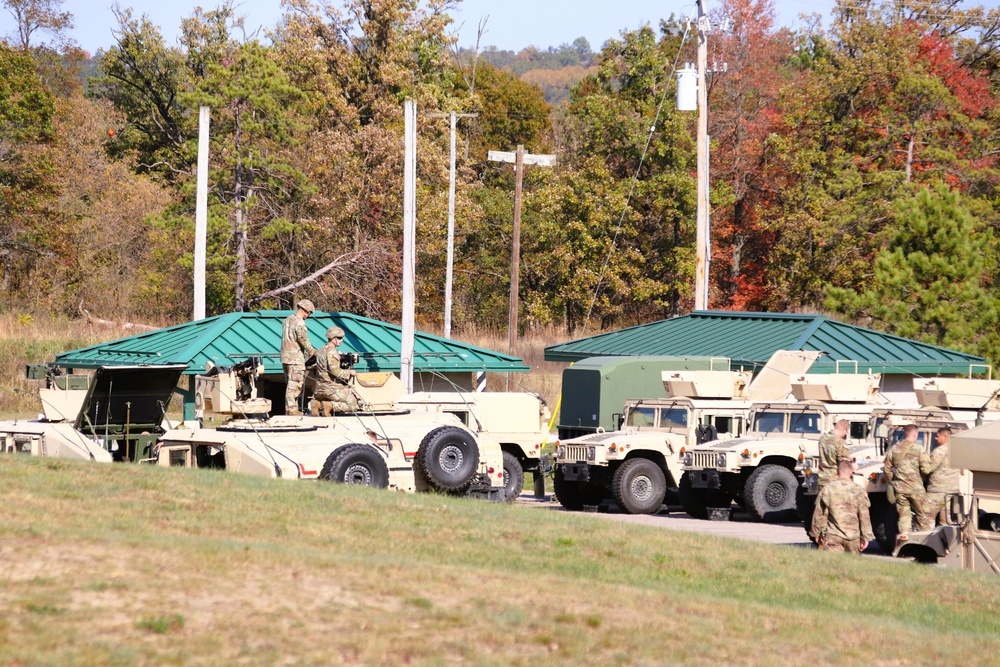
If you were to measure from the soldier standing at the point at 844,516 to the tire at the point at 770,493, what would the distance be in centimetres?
418

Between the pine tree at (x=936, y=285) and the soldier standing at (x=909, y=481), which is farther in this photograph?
the pine tree at (x=936, y=285)

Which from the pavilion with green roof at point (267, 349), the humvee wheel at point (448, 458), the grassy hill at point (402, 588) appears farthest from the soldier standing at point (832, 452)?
the pavilion with green roof at point (267, 349)

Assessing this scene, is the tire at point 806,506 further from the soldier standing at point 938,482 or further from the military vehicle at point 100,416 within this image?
the military vehicle at point 100,416

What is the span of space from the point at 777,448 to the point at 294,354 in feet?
23.0

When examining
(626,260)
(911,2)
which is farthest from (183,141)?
(911,2)

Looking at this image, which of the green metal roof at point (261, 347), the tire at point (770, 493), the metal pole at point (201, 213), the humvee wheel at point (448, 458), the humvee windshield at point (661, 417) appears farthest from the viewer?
the metal pole at point (201, 213)

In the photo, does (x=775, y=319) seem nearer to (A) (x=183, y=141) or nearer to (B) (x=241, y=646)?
(B) (x=241, y=646)

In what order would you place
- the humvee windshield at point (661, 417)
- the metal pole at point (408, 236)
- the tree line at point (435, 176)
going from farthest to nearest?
the tree line at point (435, 176) → the metal pole at point (408, 236) → the humvee windshield at point (661, 417)

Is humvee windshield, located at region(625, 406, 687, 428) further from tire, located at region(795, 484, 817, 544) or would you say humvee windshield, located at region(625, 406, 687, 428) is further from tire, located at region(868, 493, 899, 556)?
tire, located at region(868, 493, 899, 556)

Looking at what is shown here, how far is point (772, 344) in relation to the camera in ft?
89.7

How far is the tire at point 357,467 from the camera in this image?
16.7 metres

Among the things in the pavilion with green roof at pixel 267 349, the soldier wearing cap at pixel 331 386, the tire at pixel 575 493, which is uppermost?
the pavilion with green roof at pixel 267 349

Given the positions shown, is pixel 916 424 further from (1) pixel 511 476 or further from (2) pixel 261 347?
(2) pixel 261 347

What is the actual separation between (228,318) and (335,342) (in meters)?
7.97
